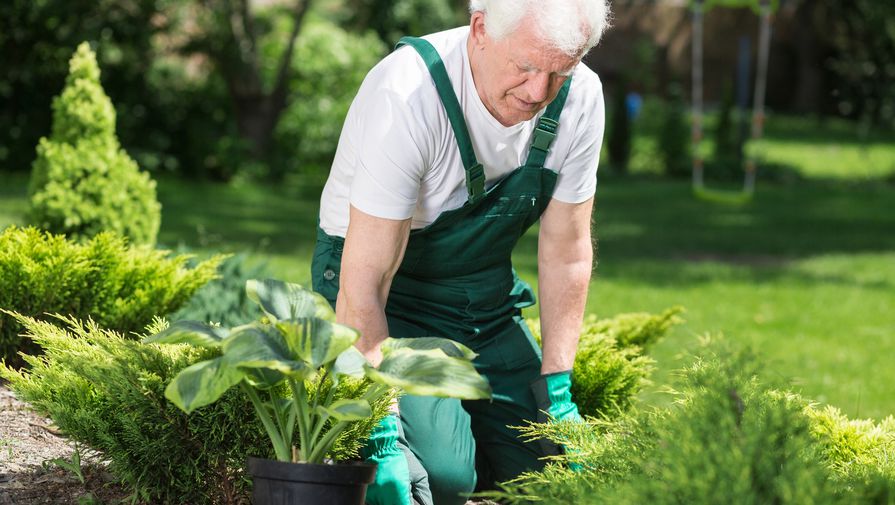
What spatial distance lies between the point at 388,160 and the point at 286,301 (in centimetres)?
61

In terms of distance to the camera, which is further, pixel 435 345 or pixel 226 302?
pixel 226 302

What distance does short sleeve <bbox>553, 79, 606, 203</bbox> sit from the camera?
124 inches

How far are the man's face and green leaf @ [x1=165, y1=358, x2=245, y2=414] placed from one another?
3.66 feet

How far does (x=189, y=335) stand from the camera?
2148 millimetres

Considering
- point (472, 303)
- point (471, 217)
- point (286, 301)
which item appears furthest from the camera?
point (472, 303)

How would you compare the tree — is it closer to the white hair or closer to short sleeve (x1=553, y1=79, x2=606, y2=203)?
short sleeve (x1=553, y1=79, x2=606, y2=203)

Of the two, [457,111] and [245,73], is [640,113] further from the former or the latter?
[457,111]

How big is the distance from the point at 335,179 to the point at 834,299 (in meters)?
6.21

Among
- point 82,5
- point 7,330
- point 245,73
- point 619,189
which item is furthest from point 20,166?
point 7,330

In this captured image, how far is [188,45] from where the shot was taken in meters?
15.3

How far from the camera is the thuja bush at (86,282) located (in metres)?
3.63

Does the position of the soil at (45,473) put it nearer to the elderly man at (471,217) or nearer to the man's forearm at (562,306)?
the elderly man at (471,217)

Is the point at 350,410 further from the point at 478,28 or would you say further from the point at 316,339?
the point at 478,28

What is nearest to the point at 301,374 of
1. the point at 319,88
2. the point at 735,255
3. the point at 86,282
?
the point at 86,282
